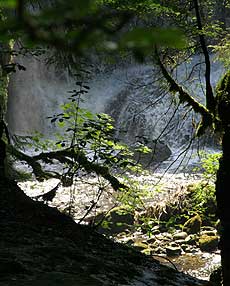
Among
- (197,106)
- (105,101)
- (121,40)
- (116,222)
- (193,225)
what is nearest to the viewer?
(121,40)

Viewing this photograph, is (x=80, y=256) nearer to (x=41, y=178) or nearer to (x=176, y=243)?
(x=41, y=178)

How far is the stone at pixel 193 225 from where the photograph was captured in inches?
422

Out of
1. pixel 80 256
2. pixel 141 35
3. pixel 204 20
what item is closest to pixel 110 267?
pixel 80 256

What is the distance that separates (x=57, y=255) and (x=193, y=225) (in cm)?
766

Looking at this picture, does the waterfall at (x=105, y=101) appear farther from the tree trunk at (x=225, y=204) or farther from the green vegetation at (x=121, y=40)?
the tree trunk at (x=225, y=204)

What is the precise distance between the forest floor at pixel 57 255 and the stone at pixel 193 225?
5979 mm

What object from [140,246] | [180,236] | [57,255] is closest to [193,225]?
[180,236]

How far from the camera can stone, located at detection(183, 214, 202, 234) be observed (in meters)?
10.7

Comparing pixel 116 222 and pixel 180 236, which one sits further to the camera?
pixel 116 222

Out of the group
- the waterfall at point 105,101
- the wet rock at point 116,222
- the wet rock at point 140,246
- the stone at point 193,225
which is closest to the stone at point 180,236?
the stone at point 193,225

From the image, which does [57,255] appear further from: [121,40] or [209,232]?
[209,232]

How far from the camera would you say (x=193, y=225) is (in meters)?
10.8

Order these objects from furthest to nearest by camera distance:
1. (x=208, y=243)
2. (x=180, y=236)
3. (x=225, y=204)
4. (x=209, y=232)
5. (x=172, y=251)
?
(x=209, y=232) → (x=180, y=236) → (x=208, y=243) → (x=172, y=251) → (x=225, y=204)

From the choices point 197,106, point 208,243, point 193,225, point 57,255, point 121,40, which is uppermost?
point 193,225
